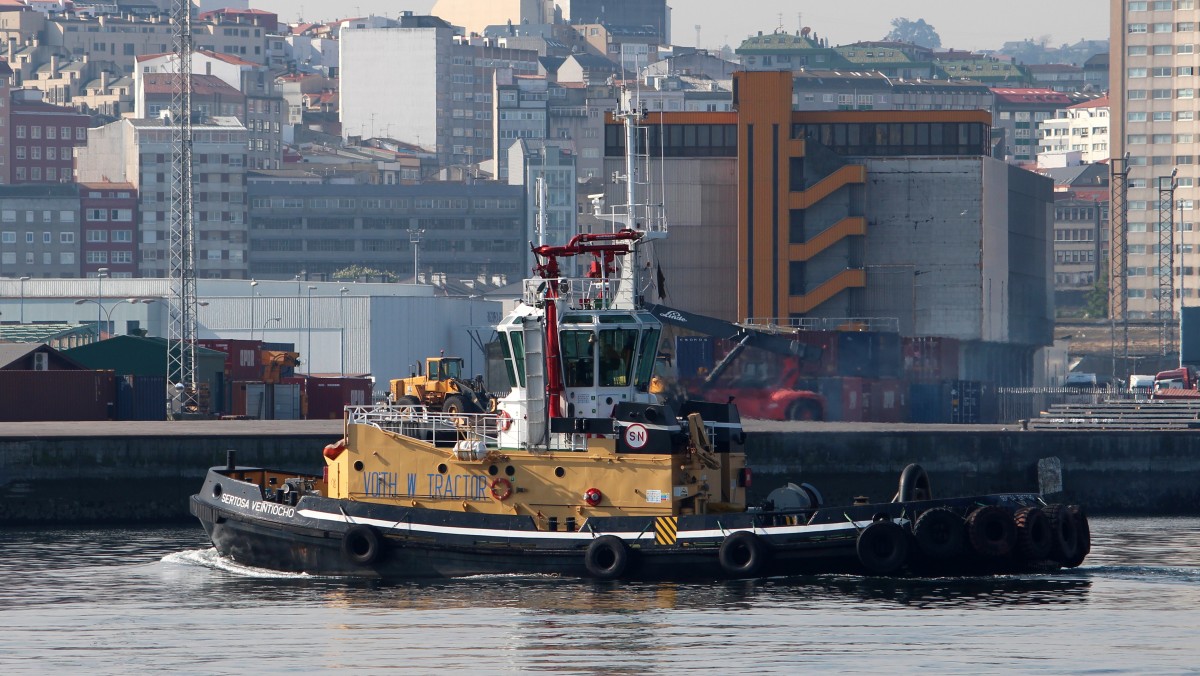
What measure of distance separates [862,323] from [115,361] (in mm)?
30288

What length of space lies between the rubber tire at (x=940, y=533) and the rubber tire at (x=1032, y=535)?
3.50ft

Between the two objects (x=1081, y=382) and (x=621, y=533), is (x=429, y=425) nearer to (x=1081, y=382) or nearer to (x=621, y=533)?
(x=621, y=533)

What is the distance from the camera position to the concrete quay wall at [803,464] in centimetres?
4319

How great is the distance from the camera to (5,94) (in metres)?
193

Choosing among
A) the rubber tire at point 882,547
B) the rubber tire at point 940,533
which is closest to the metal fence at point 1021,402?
the rubber tire at point 940,533

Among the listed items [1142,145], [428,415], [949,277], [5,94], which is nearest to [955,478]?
[428,415]

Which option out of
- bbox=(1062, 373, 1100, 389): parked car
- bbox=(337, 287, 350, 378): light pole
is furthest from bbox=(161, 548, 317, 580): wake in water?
bbox=(1062, 373, 1100, 389): parked car

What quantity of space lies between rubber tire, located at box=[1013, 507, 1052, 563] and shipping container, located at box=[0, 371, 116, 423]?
35.5 metres

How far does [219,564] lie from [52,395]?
89.6ft

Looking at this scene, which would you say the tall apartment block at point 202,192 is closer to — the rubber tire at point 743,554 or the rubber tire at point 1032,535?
the rubber tire at point 743,554

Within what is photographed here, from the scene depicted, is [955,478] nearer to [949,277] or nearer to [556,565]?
[556,565]

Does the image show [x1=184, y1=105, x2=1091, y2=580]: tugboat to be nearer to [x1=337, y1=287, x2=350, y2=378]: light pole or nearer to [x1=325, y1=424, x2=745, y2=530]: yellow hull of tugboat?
[x1=325, y1=424, x2=745, y2=530]: yellow hull of tugboat

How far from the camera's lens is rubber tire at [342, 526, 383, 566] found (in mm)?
31328

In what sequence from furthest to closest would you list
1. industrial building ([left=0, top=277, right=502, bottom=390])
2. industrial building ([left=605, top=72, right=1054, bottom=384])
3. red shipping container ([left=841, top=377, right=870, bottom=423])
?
industrial building ([left=0, top=277, right=502, bottom=390]) → industrial building ([left=605, top=72, right=1054, bottom=384]) → red shipping container ([left=841, top=377, right=870, bottom=423])
